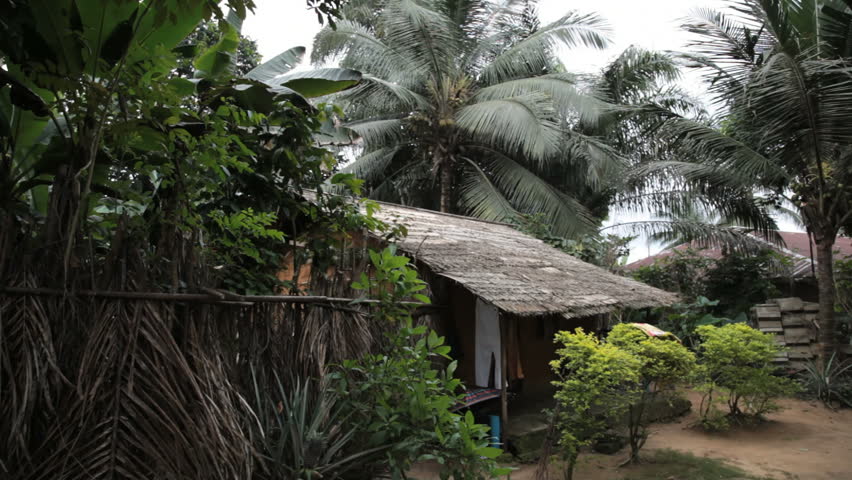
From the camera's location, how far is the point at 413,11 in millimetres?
12492

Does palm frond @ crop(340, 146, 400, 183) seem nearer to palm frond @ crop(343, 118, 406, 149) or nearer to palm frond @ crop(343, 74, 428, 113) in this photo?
palm frond @ crop(343, 118, 406, 149)

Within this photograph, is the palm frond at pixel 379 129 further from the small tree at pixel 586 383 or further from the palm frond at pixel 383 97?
the small tree at pixel 586 383

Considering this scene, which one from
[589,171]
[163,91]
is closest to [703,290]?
[589,171]

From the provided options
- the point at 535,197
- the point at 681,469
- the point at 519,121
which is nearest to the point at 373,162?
the point at 535,197

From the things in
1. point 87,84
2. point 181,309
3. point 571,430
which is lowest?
point 571,430

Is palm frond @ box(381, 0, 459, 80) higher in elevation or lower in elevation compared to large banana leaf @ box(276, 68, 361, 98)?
higher

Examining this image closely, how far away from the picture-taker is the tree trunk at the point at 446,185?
14.6 meters

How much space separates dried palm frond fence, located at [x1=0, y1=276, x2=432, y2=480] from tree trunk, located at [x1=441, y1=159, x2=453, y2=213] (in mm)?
12078

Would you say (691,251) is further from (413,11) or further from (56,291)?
(56,291)

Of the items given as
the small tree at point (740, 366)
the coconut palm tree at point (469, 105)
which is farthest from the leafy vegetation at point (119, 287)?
the coconut palm tree at point (469, 105)

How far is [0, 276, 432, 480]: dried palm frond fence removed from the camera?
2.14 meters

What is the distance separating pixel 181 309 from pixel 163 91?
965 mm

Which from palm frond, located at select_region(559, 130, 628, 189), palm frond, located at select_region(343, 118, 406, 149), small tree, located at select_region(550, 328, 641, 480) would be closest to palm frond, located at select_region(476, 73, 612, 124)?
palm frond, located at select_region(559, 130, 628, 189)

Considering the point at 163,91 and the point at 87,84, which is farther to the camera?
the point at 163,91
